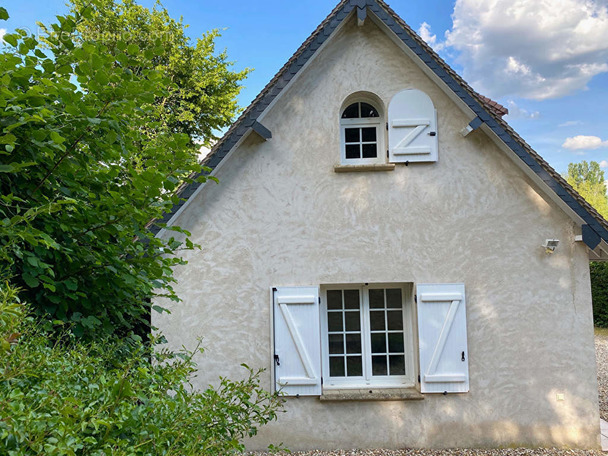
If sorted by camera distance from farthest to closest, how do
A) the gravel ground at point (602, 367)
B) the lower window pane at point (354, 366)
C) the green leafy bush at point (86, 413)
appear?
1. the gravel ground at point (602, 367)
2. the lower window pane at point (354, 366)
3. the green leafy bush at point (86, 413)

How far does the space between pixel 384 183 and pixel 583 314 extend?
11.0 feet

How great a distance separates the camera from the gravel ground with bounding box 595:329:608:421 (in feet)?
25.6

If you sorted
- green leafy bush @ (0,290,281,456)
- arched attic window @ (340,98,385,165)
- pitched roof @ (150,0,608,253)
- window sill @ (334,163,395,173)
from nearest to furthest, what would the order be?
green leafy bush @ (0,290,281,456)
pitched roof @ (150,0,608,253)
window sill @ (334,163,395,173)
arched attic window @ (340,98,385,165)

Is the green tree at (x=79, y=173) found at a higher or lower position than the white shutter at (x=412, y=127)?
lower

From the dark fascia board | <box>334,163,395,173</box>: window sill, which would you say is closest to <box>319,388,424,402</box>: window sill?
<box>334,163,395,173</box>: window sill

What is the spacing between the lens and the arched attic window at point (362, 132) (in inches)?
253

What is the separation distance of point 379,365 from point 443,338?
1.02 metres

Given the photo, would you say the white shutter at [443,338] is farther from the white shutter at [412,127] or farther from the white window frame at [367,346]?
the white shutter at [412,127]

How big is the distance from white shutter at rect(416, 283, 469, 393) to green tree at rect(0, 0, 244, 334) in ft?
13.9

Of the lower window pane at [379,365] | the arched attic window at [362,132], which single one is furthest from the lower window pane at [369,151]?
the lower window pane at [379,365]

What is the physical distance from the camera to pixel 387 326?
20.4 ft

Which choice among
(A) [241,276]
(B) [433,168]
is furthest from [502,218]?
(A) [241,276]

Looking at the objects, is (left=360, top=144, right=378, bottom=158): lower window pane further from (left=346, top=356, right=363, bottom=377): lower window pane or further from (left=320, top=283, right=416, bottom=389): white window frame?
(left=346, top=356, right=363, bottom=377): lower window pane

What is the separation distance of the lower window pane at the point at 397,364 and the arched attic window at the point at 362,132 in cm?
296
